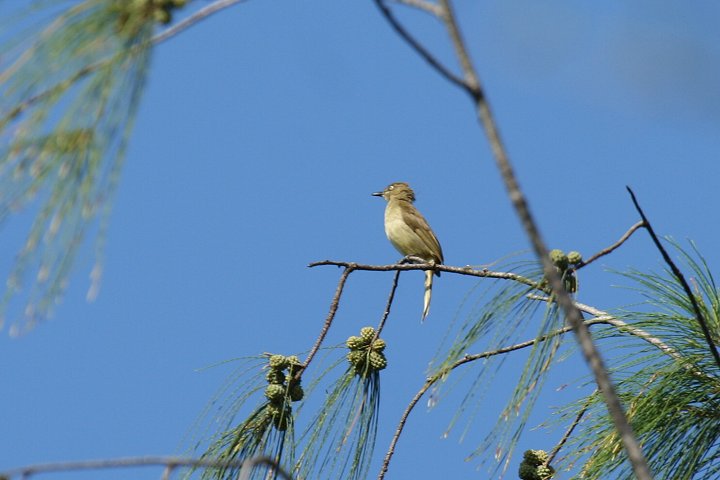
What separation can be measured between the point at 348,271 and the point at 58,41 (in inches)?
64.0

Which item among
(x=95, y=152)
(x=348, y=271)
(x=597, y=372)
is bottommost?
(x=597, y=372)

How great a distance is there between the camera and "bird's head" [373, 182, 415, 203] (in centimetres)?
852

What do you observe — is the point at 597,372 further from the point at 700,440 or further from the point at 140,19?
the point at 700,440

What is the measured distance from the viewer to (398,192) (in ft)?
28.2

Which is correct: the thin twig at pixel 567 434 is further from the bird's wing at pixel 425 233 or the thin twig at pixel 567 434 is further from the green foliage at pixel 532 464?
the bird's wing at pixel 425 233

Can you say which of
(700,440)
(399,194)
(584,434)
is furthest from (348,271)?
(399,194)

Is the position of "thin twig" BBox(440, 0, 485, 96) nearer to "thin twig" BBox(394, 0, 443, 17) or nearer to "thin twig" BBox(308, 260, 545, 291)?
"thin twig" BBox(394, 0, 443, 17)

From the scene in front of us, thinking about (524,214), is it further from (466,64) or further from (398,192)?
(398,192)

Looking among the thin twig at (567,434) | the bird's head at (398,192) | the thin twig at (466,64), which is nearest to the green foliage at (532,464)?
the thin twig at (567,434)

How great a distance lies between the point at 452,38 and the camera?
1678mm

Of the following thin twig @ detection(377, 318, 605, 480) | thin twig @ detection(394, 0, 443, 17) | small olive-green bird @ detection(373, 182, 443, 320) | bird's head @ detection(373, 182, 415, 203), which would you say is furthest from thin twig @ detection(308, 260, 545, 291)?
bird's head @ detection(373, 182, 415, 203)

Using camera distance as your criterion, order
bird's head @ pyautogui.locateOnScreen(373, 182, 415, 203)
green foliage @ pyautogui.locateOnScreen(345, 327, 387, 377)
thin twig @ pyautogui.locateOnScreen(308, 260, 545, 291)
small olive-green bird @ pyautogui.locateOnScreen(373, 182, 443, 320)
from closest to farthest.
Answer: thin twig @ pyautogui.locateOnScreen(308, 260, 545, 291), green foliage @ pyautogui.locateOnScreen(345, 327, 387, 377), small olive-green bird @ pyautogui.locateOnScreen(373, 182, 443, 320), bird's head @ pyautogui.locateOnScreen(373, 182, 415, 203)

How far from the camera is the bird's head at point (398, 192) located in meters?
8.52

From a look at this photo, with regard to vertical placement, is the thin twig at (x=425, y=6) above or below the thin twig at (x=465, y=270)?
below
